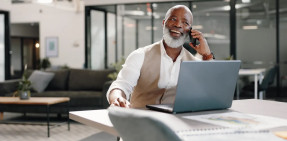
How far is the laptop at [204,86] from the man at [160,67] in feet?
1.30

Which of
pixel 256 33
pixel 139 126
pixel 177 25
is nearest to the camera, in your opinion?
pixel 139 126

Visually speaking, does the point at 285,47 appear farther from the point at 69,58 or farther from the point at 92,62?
the point at 69,58

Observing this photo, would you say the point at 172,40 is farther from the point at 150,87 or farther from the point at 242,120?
the point at 242,120

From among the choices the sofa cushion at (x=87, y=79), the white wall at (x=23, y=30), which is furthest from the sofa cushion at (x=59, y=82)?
the white wall at (x=23, y=30)

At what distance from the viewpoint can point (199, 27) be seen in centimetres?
1044

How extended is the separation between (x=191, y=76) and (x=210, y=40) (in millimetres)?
9084

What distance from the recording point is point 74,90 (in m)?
6.38

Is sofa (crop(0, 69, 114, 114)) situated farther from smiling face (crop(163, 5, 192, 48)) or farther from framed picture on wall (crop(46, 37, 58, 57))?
framed picture on wall (crop(46, 37, 58, 57))

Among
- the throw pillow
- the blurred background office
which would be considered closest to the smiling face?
the throw pillow

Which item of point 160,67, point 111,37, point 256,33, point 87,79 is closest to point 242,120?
point 160,67

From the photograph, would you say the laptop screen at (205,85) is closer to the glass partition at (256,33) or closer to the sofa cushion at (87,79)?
the sofa cushion at (87,79)

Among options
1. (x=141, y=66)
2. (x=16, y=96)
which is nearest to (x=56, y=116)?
(x=16, y=96)

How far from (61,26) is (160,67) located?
11.3 metres

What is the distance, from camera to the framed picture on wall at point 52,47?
41.6 ft
